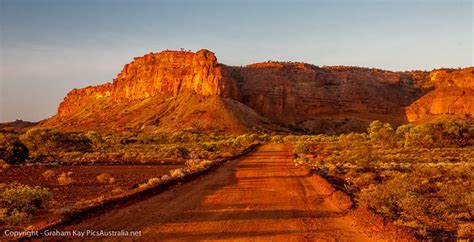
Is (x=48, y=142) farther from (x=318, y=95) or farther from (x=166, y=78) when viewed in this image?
(x=318, y=95)

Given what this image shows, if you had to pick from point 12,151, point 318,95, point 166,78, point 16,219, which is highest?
point 166,78

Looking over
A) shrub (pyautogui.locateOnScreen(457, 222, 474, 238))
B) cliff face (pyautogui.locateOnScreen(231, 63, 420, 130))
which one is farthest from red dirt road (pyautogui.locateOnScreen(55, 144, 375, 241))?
cliff face (pyautogui.locateOnScreen(231, 63, 420, 130))

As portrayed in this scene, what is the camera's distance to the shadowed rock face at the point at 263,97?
10288cm

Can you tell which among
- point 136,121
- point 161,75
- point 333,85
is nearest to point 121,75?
point 161,75

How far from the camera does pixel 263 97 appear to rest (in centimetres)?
12250

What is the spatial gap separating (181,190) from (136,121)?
90.9 m

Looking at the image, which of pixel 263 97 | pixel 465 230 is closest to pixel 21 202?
pixel 465 230

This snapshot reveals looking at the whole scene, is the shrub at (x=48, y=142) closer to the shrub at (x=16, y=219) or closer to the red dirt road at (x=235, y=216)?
the red dirt road at (x=235, y=216)

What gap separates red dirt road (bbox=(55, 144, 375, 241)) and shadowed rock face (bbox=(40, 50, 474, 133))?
245ft

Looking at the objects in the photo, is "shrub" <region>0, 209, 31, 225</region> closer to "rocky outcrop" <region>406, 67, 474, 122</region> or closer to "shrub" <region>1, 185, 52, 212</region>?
"shrub" <region>1, 185, 52, 212</region>

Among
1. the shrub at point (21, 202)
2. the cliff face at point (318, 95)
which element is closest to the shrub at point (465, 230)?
the shrub at point (21, 202)

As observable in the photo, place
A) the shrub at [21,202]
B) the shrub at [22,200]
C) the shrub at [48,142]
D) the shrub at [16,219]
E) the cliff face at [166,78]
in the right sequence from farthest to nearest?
the cliff face at [166,78] < the shrub at [48,142] < the shrub at [22,200] < the shrub at [21,202] < the shrub at [16,219]

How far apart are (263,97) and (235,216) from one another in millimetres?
112439

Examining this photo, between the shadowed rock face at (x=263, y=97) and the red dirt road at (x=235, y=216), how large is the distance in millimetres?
74699
